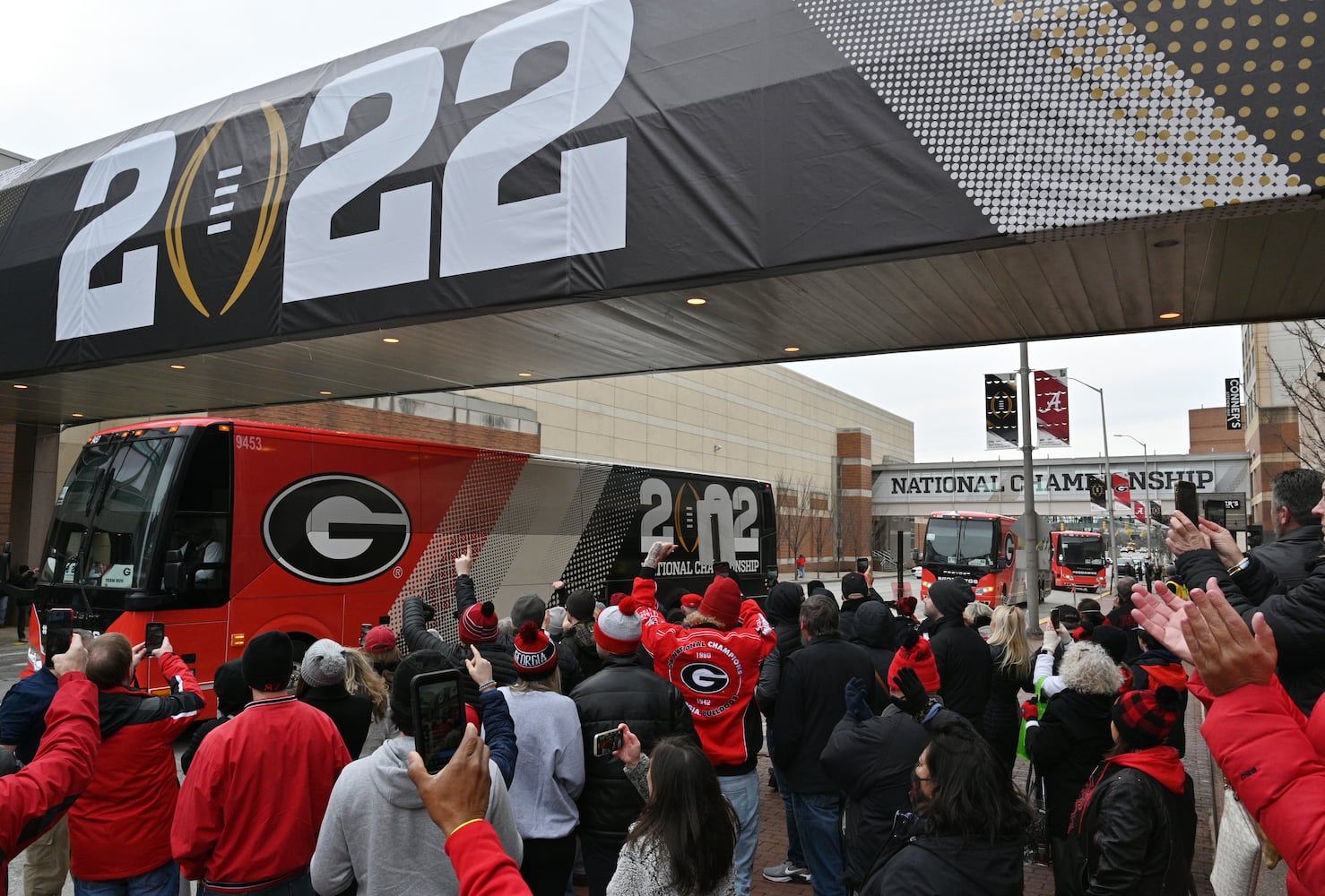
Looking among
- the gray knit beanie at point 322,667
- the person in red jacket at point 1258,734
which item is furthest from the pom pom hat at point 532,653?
the person in red jacket at point 1258,734

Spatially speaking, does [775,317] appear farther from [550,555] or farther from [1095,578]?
[1095,578]

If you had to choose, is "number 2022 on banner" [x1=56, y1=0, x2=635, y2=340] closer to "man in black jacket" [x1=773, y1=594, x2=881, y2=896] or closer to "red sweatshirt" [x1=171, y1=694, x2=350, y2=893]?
"man in black jacket" [x1=773, y1=594, x2=881, y2=896]

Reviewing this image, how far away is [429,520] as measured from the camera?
1298 centimetres

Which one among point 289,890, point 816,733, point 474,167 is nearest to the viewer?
point 289,890

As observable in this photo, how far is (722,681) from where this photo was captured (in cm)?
500

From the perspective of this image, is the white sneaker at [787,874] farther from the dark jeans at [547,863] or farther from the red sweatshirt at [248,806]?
the red sweatshirt at [248,806]

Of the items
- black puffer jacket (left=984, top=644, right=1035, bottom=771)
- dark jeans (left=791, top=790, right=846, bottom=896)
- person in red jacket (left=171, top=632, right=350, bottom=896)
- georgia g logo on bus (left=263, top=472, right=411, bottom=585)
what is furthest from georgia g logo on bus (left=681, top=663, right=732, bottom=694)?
georgia g logo on bus (left=263, top=472, right=411, bottom=585)

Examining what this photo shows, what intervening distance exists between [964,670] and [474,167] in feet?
20.3

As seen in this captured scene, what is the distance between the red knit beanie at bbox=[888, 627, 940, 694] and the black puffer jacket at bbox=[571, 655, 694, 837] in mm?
1724

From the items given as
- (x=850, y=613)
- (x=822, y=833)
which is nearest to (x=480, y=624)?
(x=822, y=833)

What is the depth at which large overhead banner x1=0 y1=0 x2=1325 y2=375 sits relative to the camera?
19.0 ft

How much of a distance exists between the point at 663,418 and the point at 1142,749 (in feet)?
162

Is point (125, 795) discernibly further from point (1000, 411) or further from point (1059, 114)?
point (1000, 411)

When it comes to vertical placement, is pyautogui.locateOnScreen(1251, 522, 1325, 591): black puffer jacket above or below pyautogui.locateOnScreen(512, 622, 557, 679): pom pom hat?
above
